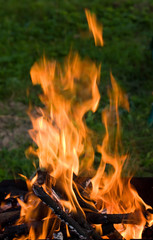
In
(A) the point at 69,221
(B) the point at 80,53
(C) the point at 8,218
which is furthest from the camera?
(B) the point at 80,53

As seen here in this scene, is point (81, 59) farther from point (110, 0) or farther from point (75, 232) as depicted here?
point (75, 232)

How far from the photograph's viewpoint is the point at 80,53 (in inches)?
231

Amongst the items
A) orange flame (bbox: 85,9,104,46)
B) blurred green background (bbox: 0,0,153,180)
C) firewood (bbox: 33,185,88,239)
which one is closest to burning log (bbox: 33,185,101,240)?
firewood (bbox: 33,185,88,239)

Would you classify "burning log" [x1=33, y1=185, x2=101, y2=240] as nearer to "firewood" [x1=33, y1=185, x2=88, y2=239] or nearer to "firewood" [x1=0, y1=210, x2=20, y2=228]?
"firewood" [x1=33, y1=185, x2=88, y2=239]

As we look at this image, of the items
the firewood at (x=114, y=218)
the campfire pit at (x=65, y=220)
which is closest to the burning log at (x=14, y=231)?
the campfire pit at (x=65, y=220)

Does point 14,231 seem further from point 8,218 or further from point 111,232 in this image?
point 111,232

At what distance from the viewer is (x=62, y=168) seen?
233cm

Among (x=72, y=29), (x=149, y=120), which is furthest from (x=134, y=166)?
(x=72, y=29)


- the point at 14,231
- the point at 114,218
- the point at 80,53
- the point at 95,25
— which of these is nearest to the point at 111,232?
the point at 114,218

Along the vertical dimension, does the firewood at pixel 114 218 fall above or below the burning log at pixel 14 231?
above

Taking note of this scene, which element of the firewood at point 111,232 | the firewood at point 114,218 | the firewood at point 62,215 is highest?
the firewood at point 62,215

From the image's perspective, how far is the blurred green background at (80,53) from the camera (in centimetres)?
406

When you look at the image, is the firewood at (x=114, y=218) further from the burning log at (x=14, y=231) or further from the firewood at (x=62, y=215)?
the burning log at (x=14, y=231)

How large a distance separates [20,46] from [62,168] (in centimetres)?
417
